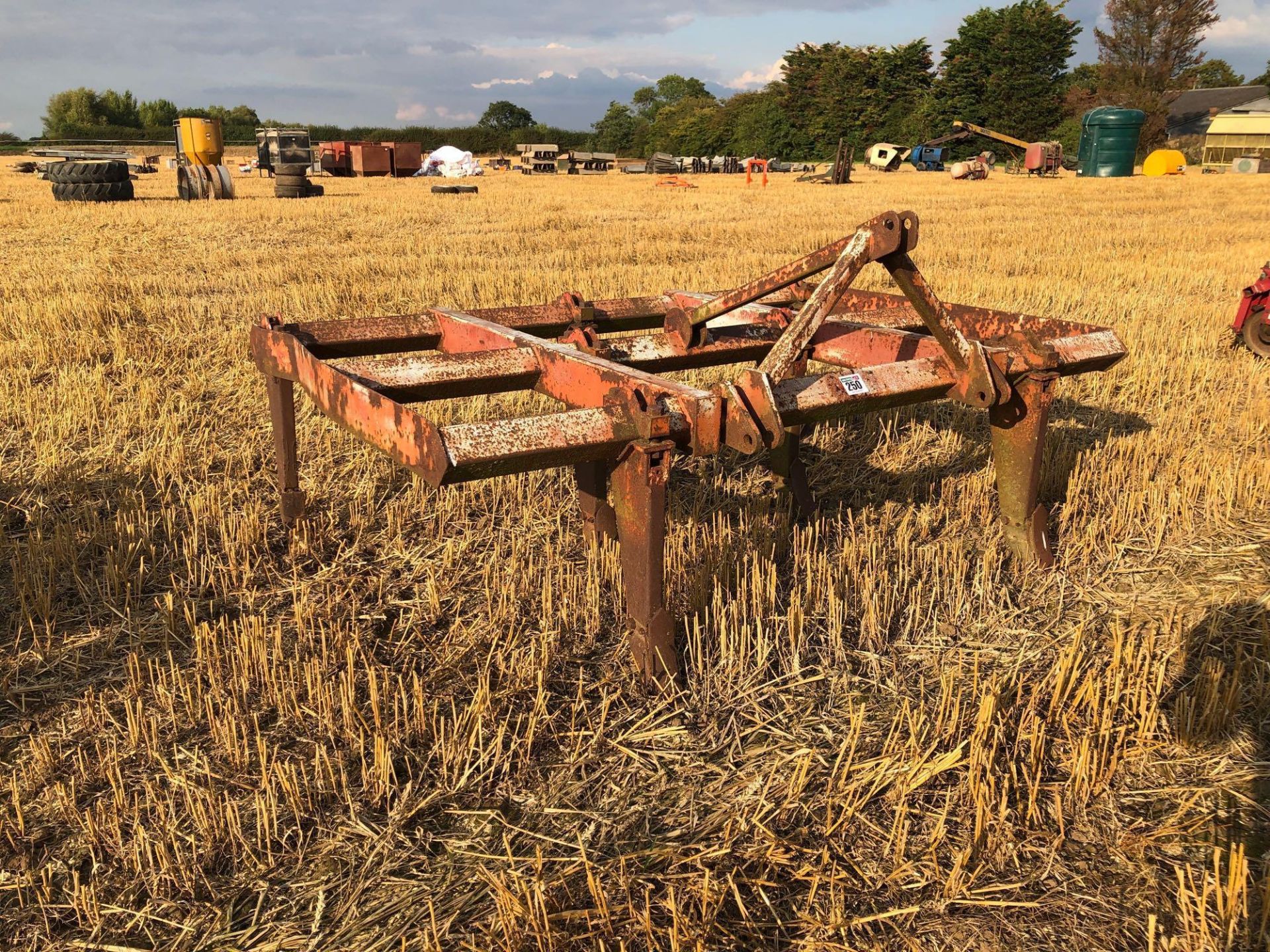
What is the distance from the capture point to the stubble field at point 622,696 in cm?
195

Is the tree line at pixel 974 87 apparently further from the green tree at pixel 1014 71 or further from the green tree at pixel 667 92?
the green tree at pixel 667 92

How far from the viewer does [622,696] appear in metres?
2.70

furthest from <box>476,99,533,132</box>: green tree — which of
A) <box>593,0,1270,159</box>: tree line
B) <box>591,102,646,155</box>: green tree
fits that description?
<box>593,0,1270,159</box>: tree line

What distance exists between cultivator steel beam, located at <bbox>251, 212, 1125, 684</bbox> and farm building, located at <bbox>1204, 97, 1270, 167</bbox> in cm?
4774

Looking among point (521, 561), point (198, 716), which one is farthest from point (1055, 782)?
point (198, 716)

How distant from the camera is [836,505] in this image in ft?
13.8

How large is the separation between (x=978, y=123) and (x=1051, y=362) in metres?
47.4

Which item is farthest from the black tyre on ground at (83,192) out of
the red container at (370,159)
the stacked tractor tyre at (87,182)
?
the red container at (370,159)

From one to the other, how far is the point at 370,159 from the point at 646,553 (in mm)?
35548

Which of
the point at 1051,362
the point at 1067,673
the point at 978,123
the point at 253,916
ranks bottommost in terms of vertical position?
the point at 253,916

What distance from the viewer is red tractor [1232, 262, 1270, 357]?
258 inches

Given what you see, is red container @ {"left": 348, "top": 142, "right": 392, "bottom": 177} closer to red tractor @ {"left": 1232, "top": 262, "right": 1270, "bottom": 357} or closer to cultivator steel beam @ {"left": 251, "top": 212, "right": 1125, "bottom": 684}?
red tractor @ {"left": 1232, "top": 262, "right": 1270, "bottom": 357}

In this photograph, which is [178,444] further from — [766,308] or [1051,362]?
[1051,362]

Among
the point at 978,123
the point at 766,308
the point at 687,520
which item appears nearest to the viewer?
the point at 687,520
